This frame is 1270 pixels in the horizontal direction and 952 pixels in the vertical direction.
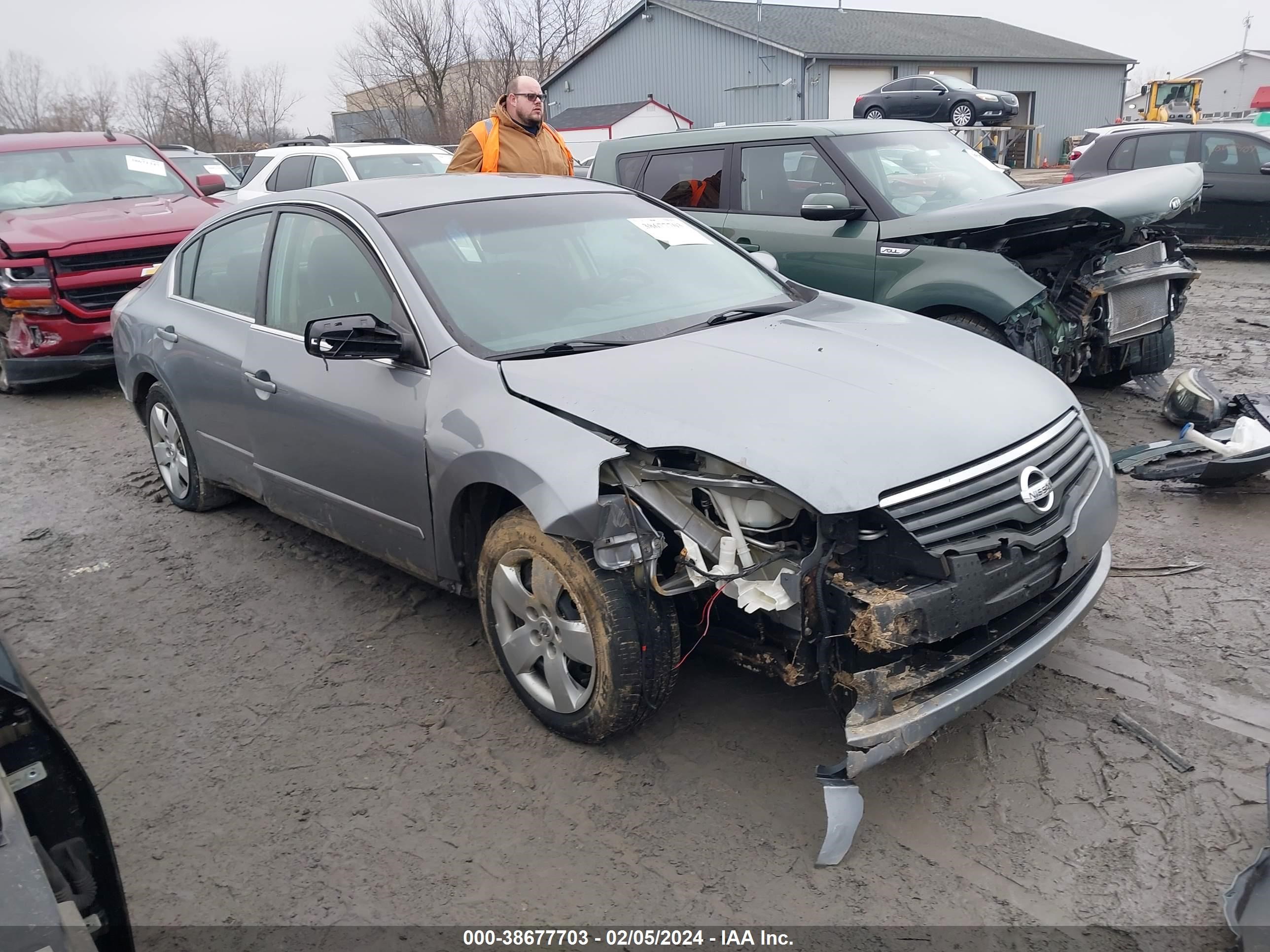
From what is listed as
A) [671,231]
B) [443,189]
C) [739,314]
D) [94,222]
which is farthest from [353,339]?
[94,222]

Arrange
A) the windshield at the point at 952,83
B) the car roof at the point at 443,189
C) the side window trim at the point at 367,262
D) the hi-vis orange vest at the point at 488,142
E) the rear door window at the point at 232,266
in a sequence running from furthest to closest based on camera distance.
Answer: the windshield at the point at 952,83
the hi-vis orange vest at the point at 488,142
the rear door window at the point at 232,266
the car roof at the point at 443,189
the side window trim at the point at 367,262

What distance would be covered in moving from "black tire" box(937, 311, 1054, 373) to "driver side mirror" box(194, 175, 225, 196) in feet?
23.9

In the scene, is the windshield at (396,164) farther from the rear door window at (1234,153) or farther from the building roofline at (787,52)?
the building roofline at (787,52)

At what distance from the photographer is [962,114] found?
2569cm

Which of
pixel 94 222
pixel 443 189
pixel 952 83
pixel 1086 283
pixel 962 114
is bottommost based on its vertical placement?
pixel 1086 283

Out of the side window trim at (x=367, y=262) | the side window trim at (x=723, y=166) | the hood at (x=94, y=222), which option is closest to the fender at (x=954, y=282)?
the side window trim at (x=723, y=166)

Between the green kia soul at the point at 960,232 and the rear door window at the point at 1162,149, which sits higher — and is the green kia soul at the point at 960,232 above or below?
below

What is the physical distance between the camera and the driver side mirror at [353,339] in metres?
3.38

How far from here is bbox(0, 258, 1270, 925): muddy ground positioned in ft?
8.54

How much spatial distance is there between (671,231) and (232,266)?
2.14 m

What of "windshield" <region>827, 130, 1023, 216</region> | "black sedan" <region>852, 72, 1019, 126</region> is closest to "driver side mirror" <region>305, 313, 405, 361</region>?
"windshield" <region>827, 130, 1023, 216</region>

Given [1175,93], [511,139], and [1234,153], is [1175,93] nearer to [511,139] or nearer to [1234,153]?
[1234,153]

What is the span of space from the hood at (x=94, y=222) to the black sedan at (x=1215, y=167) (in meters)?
9.94

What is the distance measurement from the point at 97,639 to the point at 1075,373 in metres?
5.50
